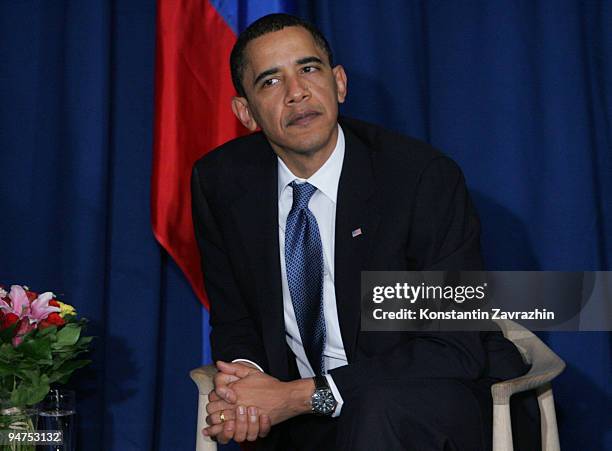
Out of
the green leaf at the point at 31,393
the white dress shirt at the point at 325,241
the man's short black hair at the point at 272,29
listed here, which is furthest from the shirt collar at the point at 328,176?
the green leaf at the point at 31,393

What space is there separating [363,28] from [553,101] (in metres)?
0.60

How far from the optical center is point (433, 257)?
2.04 metres

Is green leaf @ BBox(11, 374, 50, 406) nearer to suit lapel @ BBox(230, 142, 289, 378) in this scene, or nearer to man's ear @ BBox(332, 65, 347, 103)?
suit lapel @ BBox(230, 142, 289, 378)

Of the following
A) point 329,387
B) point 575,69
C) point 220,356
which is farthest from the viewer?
point 575,69

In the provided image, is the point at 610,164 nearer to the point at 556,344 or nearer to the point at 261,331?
the point at 556,344

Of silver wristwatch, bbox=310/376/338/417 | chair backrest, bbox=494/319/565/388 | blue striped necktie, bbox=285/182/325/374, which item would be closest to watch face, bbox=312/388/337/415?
silver wristwatch, bbox=310/376/338/417

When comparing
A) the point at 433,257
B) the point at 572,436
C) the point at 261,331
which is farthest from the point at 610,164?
the point at 261,331

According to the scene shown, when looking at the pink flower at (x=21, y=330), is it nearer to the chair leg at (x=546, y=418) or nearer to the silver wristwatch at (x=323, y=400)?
the silver wristwatch at (x=323, y=400)

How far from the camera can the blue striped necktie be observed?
2.15 meters

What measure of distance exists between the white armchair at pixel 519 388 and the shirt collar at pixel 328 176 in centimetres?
46

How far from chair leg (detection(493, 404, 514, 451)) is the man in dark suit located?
0.06m

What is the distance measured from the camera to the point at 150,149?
119 inches

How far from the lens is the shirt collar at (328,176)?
219 cm

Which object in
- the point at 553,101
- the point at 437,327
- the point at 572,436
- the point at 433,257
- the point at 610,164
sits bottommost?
the point at 572,436
